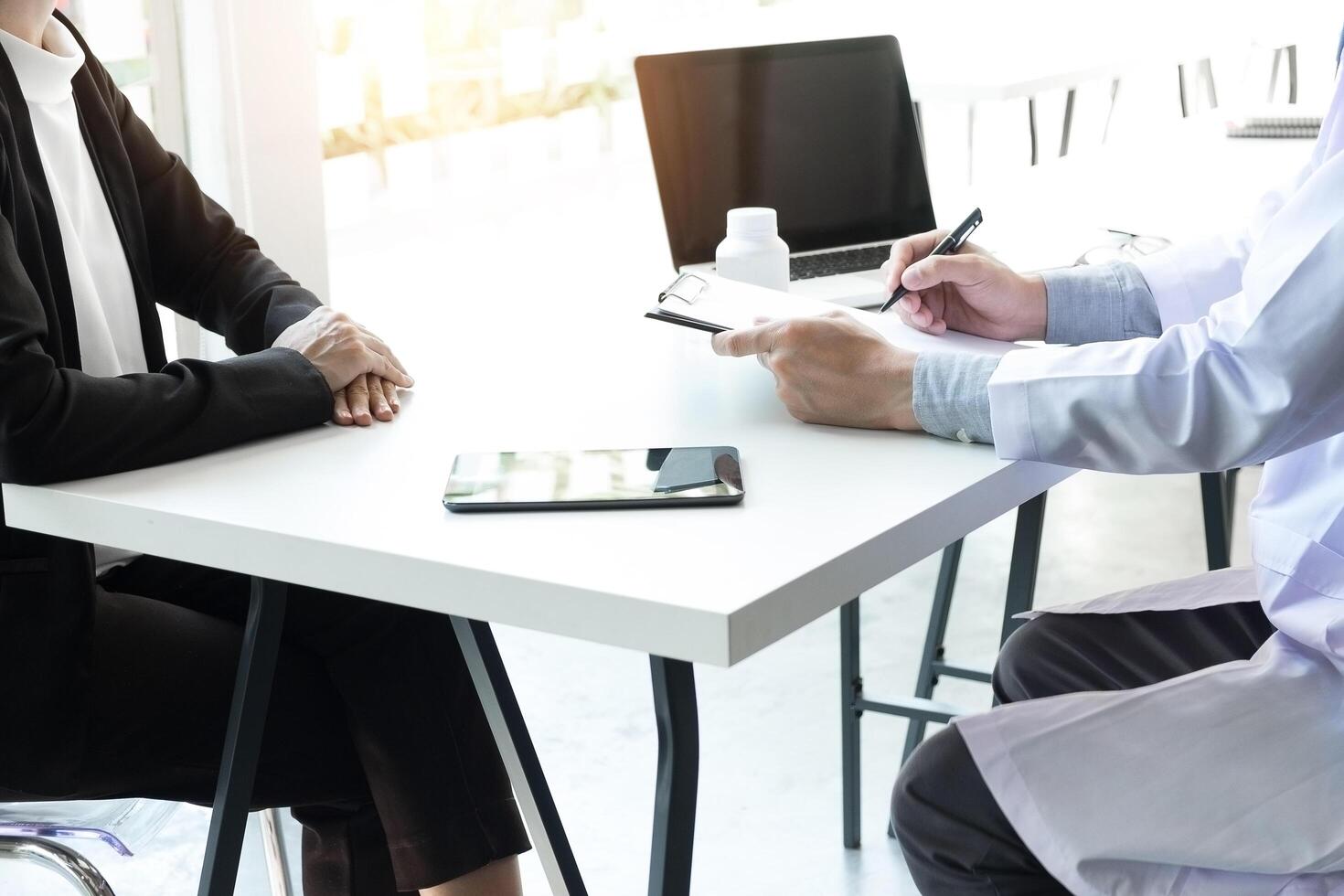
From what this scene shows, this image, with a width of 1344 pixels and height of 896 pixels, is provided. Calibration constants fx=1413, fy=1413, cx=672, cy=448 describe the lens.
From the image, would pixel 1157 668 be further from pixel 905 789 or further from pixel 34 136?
pixel 34 136

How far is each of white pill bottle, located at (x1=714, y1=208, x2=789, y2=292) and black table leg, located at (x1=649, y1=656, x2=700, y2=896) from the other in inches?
25.7

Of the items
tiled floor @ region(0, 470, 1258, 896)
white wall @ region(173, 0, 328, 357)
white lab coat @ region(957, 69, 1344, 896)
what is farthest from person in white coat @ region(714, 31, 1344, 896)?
white wall @ region(173, 0, 328, 357)

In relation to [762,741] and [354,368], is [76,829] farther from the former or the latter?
[762,741]

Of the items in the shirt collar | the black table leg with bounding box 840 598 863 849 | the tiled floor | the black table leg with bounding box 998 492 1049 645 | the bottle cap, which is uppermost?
the shirt collar

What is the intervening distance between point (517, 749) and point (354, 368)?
0.35 m

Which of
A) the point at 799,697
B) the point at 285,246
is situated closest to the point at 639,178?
the point at 285,246

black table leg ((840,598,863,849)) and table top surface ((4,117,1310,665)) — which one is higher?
table top surface ((4,117,1310,665))

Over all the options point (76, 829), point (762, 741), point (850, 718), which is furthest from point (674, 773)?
point (762, 741)

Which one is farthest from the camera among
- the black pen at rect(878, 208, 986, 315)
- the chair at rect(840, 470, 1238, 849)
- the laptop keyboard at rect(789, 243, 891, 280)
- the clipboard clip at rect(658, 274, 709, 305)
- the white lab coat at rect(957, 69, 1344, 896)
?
the laptop keyboard at rect(789, 243, 891, 280)

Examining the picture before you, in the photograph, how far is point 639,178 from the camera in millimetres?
4941

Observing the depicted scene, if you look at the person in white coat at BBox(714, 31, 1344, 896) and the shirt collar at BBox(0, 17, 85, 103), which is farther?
the shirt collar at BBox(0, 17, 85, 103)

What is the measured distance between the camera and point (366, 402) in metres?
1.22

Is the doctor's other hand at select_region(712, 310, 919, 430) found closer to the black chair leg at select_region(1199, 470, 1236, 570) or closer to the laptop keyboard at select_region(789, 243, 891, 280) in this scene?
the laptop keyboard at select_region(789, 243, 891, 280)

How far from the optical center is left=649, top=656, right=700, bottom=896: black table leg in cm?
97
